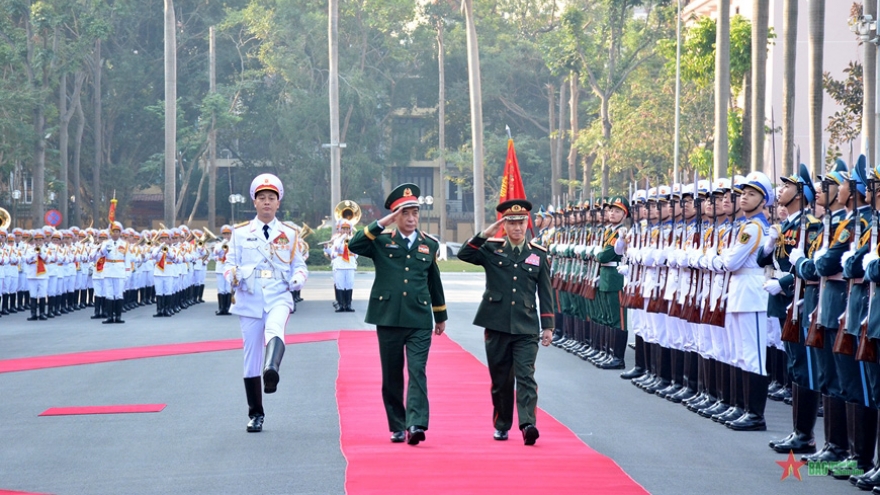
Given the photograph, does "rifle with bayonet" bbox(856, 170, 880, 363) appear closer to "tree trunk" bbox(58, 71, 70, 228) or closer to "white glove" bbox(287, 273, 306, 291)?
"white glove" bbox(287, 273, 306, 291)

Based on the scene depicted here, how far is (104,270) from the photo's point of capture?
26.8 meters

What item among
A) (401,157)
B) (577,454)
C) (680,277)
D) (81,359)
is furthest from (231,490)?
(401,157)

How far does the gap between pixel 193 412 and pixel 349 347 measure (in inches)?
270

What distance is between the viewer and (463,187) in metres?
80.1

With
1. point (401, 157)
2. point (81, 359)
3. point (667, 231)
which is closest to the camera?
point (667, 231)

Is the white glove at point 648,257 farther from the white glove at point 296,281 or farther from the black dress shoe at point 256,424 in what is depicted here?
the black dress shoe at point 256,424

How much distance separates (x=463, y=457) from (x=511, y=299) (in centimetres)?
161

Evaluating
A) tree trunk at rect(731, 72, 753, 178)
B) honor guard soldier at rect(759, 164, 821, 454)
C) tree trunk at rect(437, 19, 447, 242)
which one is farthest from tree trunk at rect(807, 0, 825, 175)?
tree trunk at rect(437, 19, 447, 242)

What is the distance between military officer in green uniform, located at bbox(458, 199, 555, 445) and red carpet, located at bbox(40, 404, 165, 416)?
3.69 meters

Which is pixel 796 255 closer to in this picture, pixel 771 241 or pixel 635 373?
pixel 771 241

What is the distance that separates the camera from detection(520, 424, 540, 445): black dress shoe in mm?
10359

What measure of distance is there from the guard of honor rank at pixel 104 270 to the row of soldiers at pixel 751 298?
11.9 metres

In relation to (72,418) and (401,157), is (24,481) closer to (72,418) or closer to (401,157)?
(72,418)

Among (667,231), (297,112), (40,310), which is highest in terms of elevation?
(297,112)
